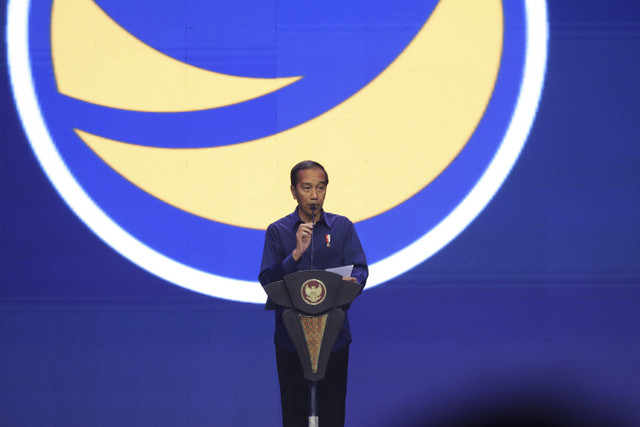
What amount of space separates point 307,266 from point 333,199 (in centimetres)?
95

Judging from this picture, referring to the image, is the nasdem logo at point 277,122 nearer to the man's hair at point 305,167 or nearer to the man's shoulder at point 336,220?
the man's shoulder at point 336,220

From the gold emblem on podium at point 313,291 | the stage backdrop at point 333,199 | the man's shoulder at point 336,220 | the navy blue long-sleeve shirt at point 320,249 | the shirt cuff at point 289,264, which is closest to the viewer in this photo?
the gold emblem on podium at point 313,291

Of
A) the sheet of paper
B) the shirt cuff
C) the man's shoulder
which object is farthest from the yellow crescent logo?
the sheet of paper

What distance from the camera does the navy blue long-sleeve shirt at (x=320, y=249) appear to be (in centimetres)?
253

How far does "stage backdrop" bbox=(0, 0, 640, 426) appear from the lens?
137 inches

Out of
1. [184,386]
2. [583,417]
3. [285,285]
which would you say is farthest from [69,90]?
[583,417]

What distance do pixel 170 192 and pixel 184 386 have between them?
1042 mm

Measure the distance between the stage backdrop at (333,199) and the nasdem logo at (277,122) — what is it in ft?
0.04

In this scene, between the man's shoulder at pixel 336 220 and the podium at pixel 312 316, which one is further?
the man's shoulder at pixel 336 220

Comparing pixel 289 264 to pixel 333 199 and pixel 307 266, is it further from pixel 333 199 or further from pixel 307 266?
pixel 333 199

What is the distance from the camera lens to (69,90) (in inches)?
139

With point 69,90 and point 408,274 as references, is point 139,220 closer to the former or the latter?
point 69,90

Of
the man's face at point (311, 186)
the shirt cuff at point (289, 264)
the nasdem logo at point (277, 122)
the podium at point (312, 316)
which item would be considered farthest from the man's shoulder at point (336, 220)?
the nasdem logo at point (277, 122)

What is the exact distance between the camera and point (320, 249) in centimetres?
262
